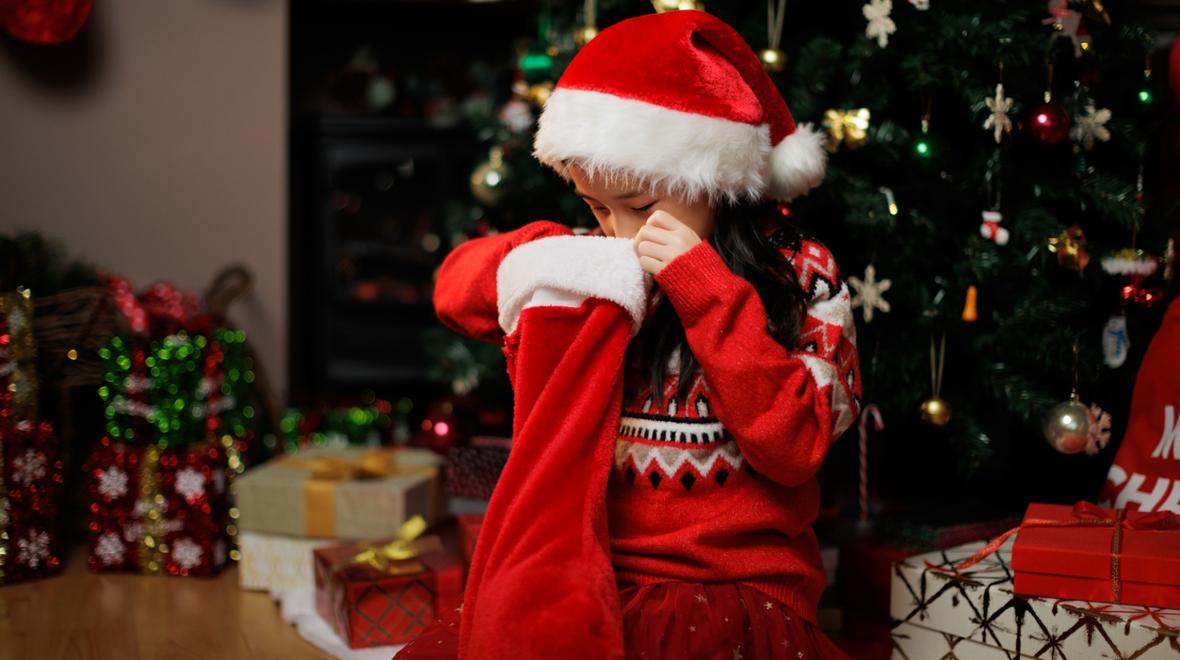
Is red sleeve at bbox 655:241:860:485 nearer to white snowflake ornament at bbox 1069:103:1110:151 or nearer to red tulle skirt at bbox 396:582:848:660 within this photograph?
red tulle skirt at bbox 396:582:848:660

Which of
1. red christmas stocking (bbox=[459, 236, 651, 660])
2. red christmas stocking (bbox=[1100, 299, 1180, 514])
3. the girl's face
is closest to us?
red christmas stocking (bbox=[459, 236, 651, 660])

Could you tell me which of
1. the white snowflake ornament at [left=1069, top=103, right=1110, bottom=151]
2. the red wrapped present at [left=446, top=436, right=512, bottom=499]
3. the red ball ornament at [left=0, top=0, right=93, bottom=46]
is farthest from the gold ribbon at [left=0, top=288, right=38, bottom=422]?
the white snowflake ornament at [left=1069, top=103, right=1110, bottom=151]

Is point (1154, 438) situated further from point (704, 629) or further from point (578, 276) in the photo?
point (578, 276)

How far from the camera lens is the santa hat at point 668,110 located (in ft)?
3.89

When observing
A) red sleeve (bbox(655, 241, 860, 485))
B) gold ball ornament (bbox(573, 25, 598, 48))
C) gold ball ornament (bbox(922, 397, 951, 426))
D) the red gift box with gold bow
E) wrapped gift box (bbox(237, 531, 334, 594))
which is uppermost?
gold ball ornament (bbox(573, 25, 598, 48))

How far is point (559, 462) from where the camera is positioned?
1184mm

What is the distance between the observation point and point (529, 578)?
1.14 metres

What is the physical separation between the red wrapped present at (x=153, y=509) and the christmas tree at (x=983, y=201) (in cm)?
85

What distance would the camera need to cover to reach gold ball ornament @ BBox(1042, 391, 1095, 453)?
5.32 ft

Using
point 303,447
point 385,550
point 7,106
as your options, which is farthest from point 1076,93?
point 7,106

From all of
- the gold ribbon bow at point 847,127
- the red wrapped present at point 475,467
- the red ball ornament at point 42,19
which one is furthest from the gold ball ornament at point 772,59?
the red ball ornament at point 42,19

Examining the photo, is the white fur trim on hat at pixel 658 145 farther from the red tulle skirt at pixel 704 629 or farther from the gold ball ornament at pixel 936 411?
the gold ball ornament at pixel 936 411

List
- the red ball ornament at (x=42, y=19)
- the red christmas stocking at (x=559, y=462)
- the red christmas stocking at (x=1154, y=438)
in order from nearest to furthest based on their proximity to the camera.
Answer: the red christmas stocking at (x=559, y=462) → the red christmas stocking at (x=1154, y=438) → the red ball ornament at (x=42, y=19)

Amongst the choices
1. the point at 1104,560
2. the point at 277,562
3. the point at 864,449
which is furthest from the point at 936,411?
the point at 277,562
